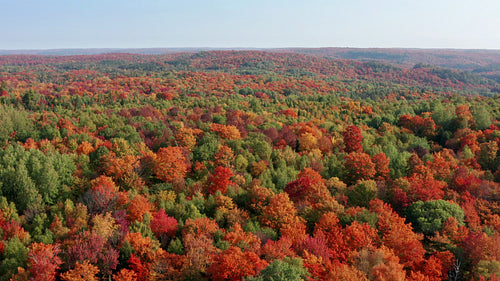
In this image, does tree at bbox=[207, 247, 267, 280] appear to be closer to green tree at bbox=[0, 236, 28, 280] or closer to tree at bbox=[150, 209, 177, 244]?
tree at bbox=[150, 209, 177, 244]

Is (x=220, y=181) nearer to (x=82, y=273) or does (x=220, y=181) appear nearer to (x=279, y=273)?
(x=82, y=273)

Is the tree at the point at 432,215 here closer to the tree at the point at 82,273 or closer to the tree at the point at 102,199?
the tree at the point at 82,273

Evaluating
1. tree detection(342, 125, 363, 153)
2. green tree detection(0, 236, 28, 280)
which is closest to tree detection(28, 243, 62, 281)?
green tree detection(0, 236, 28, 280)

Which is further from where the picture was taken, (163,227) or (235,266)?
(163,227)

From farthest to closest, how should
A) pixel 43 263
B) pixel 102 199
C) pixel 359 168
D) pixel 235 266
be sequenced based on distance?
pixel 359 168 < pixel 102 199 < pixel 43 263 < pixel 235 266

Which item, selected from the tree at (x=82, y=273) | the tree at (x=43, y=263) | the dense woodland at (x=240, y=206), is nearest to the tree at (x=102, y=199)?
the dense woodland at (x=240, y=206)

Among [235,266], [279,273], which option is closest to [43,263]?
[235,266]

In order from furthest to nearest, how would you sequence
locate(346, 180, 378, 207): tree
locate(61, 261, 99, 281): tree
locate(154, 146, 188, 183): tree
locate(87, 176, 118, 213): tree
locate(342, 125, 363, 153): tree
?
locate(342, 125, 363, 153): tree → locate(154, 146, 188, 183): tree → locate(346, 180, 378, 207): tree → locate(87, 176, 118, 213): tree → locate(61, 261, 99, 281): tree

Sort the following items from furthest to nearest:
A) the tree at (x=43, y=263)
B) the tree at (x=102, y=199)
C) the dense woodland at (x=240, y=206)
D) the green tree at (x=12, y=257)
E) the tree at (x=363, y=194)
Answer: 1. the tree at (x=363, y=194)
2. the tree at (x=102, y=199)
3. the green tree at (x=12, y=257)
4. the dense woodland at (x=240, y=206)
5. the tree at (x=43, y=263)

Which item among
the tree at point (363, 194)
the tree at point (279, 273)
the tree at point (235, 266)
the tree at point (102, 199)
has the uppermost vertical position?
the tree at point (279, 273)

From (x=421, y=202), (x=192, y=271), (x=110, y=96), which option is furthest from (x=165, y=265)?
(x=110, y=96)
